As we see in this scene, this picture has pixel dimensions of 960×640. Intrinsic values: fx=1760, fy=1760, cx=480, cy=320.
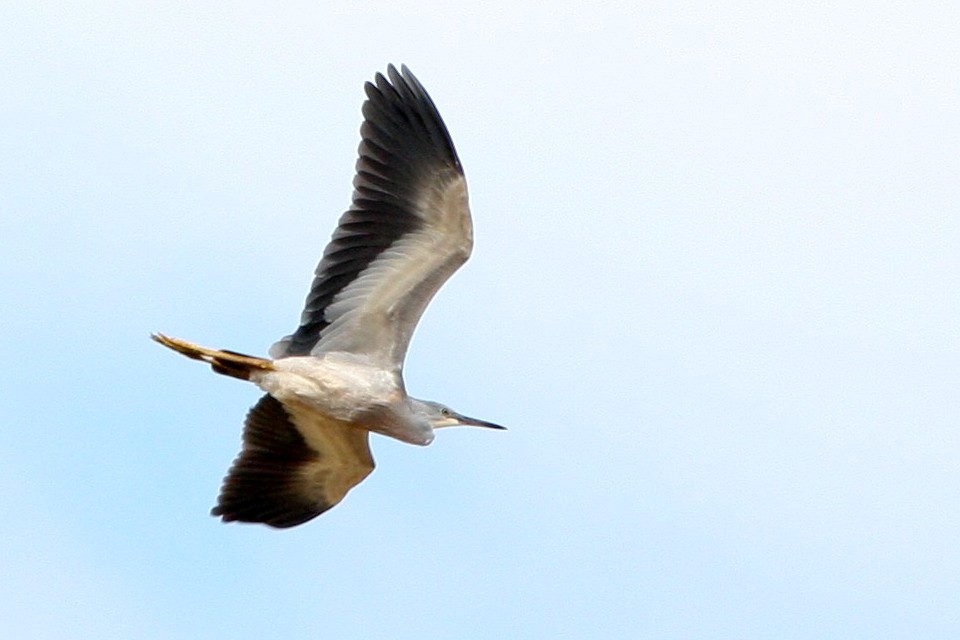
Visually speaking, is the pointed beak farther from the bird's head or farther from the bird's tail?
the bird's tail

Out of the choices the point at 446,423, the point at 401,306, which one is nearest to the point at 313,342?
the point at 401,306

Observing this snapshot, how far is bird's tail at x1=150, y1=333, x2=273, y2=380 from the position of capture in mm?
12367

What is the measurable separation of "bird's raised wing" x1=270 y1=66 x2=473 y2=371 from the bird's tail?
29 centimetres

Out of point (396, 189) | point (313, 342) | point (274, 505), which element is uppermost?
point (396, 189)

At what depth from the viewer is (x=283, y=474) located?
44.9 ft

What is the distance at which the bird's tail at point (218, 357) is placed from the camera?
40.6 ft

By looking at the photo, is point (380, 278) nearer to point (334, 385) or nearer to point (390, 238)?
point (390, 238)

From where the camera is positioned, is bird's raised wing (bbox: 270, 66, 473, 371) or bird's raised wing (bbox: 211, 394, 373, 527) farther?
bird's raised wing (bbox: 211, 394, 373, 527)

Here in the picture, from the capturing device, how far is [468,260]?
41.4 ft

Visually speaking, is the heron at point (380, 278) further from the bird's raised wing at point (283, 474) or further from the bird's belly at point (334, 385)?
the bird's raised wing at point (283, 474)

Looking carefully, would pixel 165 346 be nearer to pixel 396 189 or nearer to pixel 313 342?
pixel 313 342

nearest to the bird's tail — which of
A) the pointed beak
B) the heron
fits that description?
the heron

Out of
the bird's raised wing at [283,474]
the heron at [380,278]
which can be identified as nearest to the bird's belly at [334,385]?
the heron at [380,278]

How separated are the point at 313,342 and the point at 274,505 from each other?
5.42ft
